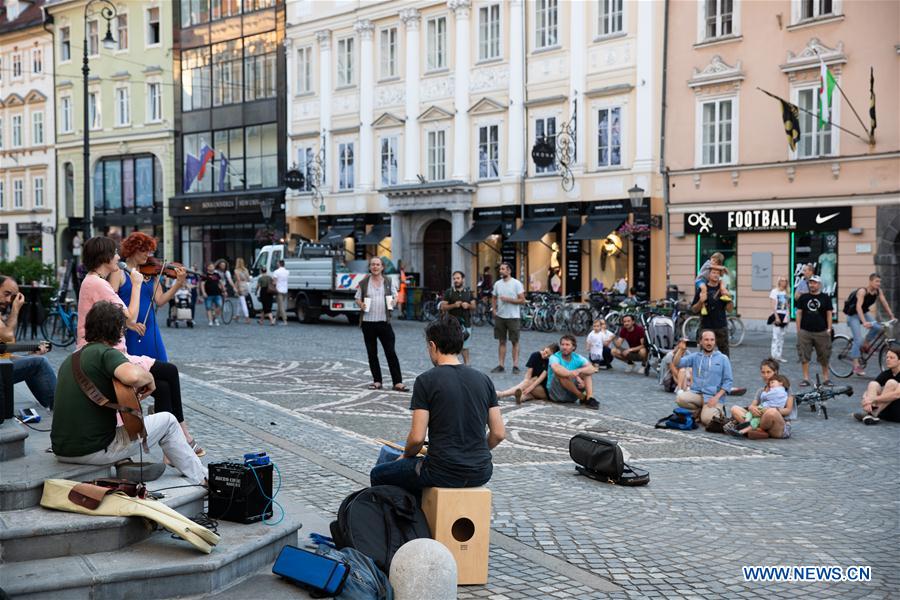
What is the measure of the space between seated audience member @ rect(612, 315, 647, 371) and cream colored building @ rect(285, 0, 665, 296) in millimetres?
11747

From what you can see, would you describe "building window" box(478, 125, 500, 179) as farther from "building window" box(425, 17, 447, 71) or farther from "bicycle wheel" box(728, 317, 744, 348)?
"bicycle wheel" box(728, 317, 744, 348)

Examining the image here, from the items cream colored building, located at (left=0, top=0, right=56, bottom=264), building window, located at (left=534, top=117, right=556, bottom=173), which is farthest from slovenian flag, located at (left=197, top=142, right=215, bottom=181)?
building window, located at (left=534, top=117, right=556, bottom=173)

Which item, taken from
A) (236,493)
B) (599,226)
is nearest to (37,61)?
(599,226)

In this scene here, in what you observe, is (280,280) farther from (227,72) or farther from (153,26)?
(153,26)

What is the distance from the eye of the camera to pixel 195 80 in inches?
1837

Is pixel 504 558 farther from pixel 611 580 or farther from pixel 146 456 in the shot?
pixel 146 456

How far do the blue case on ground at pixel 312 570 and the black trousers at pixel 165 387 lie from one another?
2.56 meters

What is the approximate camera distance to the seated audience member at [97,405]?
21.0 feet

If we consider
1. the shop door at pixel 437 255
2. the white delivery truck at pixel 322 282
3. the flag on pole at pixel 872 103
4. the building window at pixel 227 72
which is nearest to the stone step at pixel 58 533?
the white delivery truck at pixel 322 282

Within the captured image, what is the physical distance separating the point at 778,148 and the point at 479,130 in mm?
10915

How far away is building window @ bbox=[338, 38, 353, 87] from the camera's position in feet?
128

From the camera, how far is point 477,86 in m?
34.5

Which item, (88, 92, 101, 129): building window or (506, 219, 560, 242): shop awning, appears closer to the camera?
(506, 219, 560, 242): shop awning

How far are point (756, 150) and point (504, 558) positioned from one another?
22.8 metres
